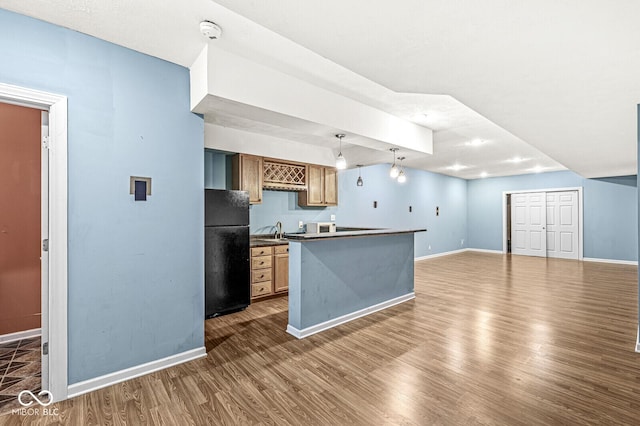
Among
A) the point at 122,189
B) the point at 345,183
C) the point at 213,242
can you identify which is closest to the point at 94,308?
the point at 122,189

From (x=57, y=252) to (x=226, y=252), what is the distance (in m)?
2.01

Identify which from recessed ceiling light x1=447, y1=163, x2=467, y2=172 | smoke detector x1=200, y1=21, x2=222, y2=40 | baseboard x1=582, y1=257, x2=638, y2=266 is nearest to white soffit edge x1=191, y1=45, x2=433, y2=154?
smoke detector x1=200, y1=21, x2=222, y2=40

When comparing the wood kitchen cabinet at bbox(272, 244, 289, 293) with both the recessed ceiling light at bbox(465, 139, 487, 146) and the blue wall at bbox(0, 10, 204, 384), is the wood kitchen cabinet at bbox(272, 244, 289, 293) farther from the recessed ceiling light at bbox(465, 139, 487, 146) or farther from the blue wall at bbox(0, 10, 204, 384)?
the recessed ceiling light at bbox(465, 139, 487, 146)

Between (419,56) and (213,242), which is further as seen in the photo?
(213,242)

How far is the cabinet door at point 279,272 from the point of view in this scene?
479 centimetres

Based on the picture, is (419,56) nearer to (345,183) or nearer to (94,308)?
(94,308)

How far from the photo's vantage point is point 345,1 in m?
1.45

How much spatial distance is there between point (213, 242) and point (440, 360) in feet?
9.67

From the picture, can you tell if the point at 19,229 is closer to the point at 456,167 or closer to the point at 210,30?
the point at 210,30

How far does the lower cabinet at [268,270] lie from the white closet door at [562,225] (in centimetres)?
845

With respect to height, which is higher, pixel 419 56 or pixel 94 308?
pixel 419 56

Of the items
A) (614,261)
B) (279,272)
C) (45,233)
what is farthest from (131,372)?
(614,261)

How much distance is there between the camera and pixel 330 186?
19.5 feet

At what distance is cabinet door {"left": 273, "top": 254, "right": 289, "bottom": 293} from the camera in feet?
15.7
